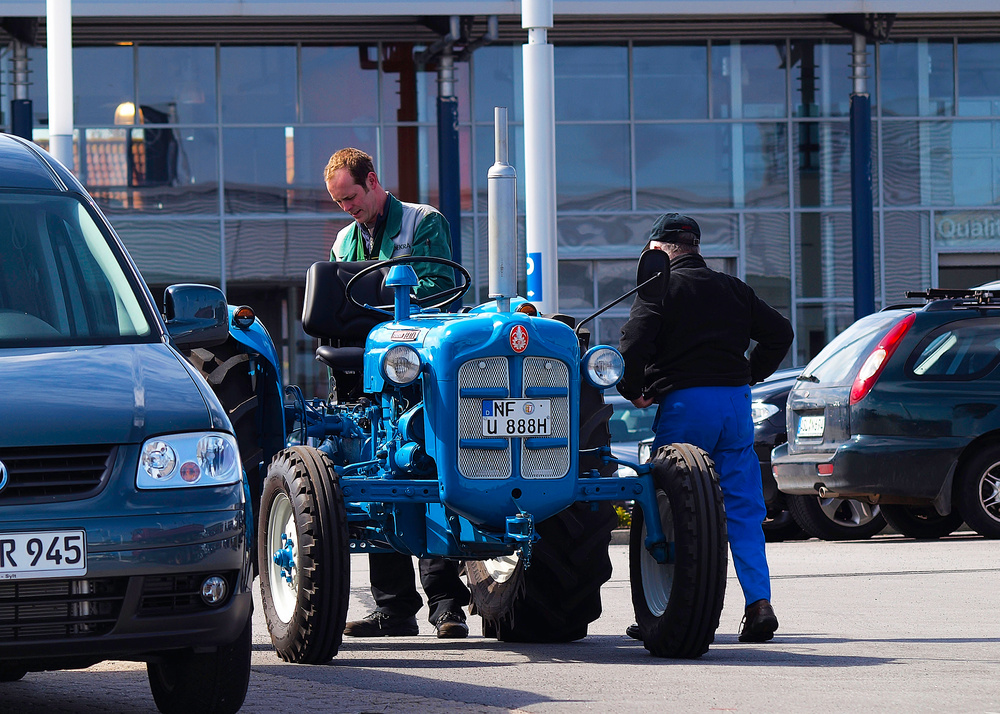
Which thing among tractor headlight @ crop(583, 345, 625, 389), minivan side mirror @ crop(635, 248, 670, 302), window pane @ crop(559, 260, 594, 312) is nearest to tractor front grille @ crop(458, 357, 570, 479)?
tractor headlight @ crop(583, 345, 625, 389)

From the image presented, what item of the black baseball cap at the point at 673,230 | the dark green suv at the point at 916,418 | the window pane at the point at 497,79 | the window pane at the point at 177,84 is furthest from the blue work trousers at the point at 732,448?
the window pane at the point at 177,84

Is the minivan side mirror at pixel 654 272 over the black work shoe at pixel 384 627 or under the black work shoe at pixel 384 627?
over

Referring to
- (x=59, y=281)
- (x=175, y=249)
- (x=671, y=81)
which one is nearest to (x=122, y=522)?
(x=59, y=281)

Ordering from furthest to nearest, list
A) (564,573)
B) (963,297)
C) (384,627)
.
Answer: (963,297) → (384,627) → (564,573)

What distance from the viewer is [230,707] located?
5.23m

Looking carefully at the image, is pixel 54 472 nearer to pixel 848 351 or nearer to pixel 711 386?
pixel 711 386

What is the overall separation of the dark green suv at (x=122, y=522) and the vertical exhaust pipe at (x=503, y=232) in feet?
5.76

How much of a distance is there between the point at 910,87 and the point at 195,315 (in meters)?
21.2

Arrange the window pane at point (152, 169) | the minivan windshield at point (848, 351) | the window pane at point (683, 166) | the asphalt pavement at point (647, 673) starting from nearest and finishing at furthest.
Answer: the asphalt pavement at point (647, 673) < the minivan windshield at point (848, 351) < the window pane at point (152, 169) < the window pane at point (683, 166)

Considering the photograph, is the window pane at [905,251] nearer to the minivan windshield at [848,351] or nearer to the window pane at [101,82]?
the window pane at [101,82]

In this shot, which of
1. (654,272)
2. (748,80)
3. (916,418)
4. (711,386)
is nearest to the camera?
(654,272)

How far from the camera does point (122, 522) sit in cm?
473

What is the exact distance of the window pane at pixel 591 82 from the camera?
24750 millimetres

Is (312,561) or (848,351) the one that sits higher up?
(848,351)
